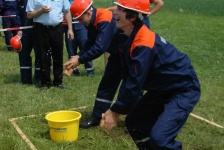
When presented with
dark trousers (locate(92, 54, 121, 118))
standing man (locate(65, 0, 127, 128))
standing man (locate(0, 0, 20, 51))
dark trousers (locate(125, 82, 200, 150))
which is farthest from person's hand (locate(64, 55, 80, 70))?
standing man (locate(0, 0, 20, 51))

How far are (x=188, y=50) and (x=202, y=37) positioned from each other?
2.77m

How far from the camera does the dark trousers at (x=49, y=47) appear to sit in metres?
7.27

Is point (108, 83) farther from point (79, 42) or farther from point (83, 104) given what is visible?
point (79, 42)

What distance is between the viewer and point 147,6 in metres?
3.89

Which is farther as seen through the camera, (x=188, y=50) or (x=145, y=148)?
(x=188, y=50)

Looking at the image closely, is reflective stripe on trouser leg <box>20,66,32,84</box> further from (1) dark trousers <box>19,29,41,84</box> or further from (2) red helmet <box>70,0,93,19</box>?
(2) red helmet <box>70,0,93,19</box>

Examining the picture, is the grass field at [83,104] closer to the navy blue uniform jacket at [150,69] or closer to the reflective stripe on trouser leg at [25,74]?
the reflective stripe on trouser leg at [25,74]

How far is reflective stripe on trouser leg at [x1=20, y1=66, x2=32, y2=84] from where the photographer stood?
804 cm

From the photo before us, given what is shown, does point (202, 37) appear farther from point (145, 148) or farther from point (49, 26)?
point (145, 148)

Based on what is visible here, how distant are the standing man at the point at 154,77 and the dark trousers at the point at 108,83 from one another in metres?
1.37

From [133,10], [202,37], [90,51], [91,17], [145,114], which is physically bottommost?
[202,37]

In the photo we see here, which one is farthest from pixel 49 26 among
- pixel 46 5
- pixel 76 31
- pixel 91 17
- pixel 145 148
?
pixel 145 148

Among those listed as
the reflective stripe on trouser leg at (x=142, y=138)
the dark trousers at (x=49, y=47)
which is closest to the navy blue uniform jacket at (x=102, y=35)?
the reflective stripe on trouser leg at (x=142, y=138)

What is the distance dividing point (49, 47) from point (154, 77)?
3880mm
